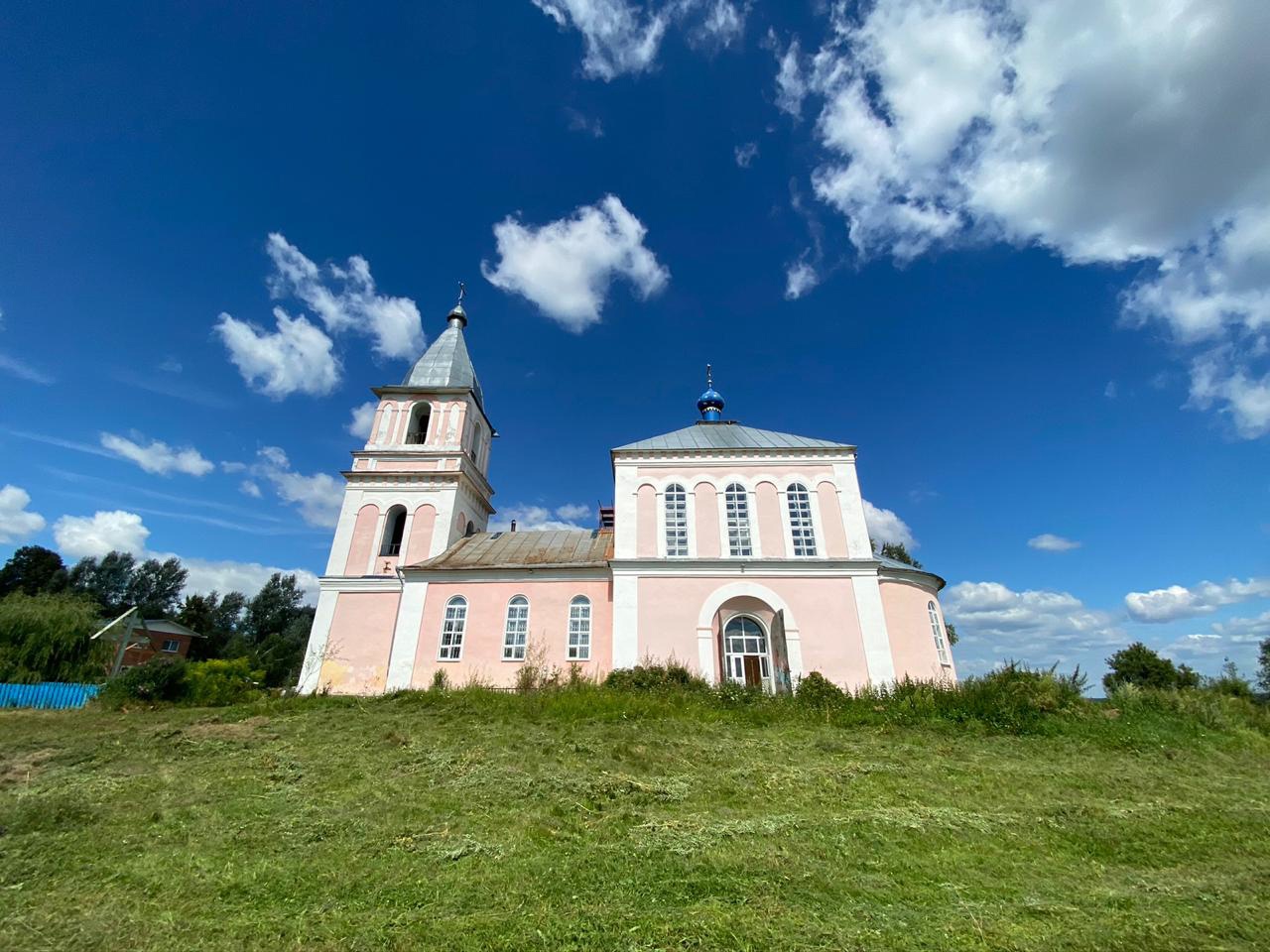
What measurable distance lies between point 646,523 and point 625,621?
3.51 meters

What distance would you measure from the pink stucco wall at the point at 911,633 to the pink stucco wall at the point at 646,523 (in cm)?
773

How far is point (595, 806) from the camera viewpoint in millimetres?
7098

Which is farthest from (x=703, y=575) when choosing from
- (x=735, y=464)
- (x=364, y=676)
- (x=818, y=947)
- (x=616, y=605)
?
(x=818, y=947)

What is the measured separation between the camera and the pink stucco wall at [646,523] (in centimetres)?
1861

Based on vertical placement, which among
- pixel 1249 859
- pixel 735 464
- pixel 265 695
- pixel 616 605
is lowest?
pixel 1249 859

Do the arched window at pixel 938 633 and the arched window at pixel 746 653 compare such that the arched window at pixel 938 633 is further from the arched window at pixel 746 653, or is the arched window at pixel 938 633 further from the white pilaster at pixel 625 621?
the white pilaster at pixel 625 621

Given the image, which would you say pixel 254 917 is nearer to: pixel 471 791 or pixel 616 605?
pixel 471 791

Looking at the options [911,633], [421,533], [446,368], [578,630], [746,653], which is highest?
[446,368]

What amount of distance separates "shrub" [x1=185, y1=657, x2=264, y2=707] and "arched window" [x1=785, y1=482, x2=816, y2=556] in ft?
60.8

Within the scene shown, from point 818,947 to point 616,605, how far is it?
13969mm

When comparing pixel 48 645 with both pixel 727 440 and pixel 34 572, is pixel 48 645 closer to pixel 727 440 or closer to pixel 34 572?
pixel 727 440

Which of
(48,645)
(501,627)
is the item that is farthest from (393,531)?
(48,645)

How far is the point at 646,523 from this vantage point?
19078mm

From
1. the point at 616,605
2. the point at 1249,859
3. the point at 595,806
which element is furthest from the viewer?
the point at 616,605
